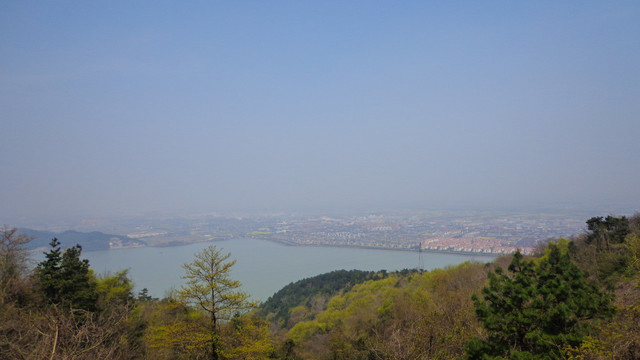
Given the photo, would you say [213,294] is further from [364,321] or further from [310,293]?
[310,293]

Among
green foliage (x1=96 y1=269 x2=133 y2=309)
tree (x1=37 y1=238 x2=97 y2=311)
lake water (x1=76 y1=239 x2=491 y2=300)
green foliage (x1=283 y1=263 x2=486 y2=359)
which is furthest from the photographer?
lake water (x1=76 y1=239 x2=491 y2=300)

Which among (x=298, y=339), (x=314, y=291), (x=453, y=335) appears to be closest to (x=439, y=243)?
(x=314, y=291)

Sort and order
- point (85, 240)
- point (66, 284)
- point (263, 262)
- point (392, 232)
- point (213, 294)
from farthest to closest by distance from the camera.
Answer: point (392, 232)
point (263, 262)
point (85, 240)
point (66, 284)
point (213, 294)

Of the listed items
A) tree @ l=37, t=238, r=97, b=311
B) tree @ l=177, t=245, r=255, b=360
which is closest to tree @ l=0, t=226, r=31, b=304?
tree @ l=37, t=238, r=97, b=311

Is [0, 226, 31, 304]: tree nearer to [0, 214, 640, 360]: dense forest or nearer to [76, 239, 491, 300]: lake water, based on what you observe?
[0, 214, 640, 360]: dense forest

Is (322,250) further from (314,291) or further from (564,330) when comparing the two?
(564,330)

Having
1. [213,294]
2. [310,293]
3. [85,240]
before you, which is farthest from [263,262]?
[213,294]
